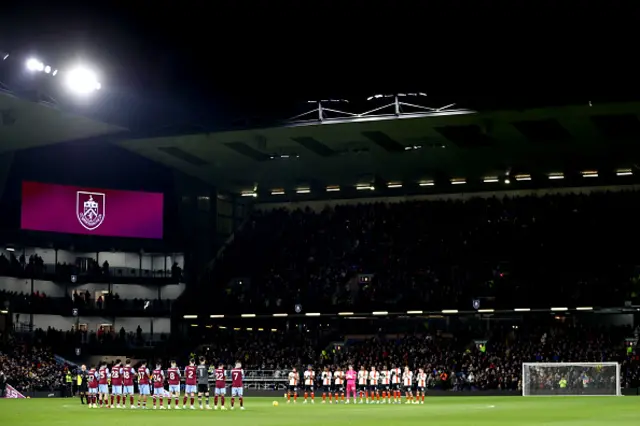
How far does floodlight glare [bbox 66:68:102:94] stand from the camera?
5122cm

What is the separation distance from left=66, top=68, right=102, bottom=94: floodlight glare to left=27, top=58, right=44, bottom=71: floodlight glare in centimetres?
187

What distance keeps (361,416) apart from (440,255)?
3680 centimetres

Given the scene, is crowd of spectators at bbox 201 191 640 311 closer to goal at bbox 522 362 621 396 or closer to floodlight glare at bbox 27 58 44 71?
goal at bbox 522 362 621 396

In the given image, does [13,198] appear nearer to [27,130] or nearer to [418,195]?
[27,130]

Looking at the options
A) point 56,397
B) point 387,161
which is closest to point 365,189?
point 387,161

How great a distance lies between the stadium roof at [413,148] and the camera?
57.7m

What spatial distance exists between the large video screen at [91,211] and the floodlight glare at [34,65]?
17.6 meters

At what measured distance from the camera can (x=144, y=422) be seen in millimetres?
31359

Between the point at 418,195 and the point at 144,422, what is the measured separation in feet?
162

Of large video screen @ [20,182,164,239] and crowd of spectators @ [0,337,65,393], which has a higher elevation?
large video screen @ [20,182,164,239]

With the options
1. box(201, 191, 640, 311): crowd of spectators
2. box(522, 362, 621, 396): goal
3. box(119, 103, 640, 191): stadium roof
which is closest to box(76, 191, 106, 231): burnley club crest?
box(119, 103, 640, 191): stadium roof

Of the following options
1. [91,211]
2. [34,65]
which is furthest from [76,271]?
[34,65]

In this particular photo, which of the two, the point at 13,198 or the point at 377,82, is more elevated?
the point at 377,82

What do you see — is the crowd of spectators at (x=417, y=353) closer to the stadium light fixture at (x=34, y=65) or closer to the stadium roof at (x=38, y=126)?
the stadium roof at (x=38, y=126)
